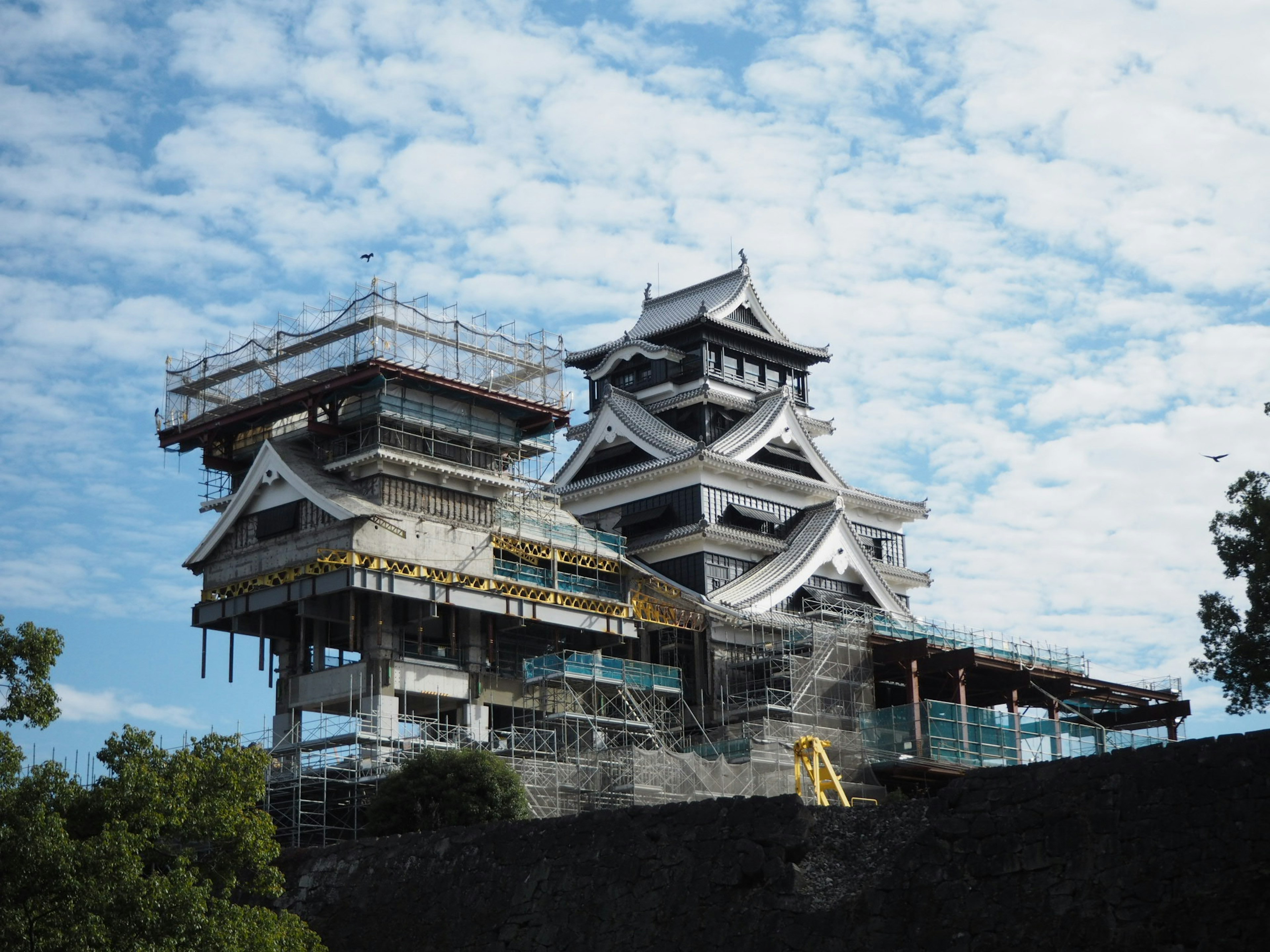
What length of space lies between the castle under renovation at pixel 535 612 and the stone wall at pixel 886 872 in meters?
20.0

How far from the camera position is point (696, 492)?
69375mm

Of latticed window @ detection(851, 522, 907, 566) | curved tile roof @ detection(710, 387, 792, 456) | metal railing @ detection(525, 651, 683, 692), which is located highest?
curved tile roof @ detection(710, 387, 792, 456)

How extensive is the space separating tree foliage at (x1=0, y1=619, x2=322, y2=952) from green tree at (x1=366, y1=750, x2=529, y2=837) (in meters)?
11.6

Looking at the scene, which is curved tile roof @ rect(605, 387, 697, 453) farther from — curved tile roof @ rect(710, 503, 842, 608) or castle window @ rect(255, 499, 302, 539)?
castle window @ rect(255, 499, 302, 539)

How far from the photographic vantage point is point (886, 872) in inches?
918

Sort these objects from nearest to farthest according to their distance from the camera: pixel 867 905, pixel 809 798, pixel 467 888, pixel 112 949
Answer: pixel 867 905 < pixel 112 949 < pixel 467 888 < pixel 809 798

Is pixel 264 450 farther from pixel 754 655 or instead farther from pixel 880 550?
pixel 880 550

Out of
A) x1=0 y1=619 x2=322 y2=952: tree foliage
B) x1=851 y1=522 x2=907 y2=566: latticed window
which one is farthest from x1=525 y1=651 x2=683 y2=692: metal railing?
x1=0 y1=619 x2=322 y2=952: tree foliage

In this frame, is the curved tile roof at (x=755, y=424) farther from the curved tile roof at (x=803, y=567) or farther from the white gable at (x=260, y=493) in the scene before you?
the white gable at (x=260, y=493)

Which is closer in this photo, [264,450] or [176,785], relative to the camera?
[176,785]

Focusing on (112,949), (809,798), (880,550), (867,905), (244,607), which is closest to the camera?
(867,905)

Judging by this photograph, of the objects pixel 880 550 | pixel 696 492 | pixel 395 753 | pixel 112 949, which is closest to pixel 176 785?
pixel 112 949

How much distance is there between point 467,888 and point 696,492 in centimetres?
4118

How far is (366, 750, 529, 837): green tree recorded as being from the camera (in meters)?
43.3
